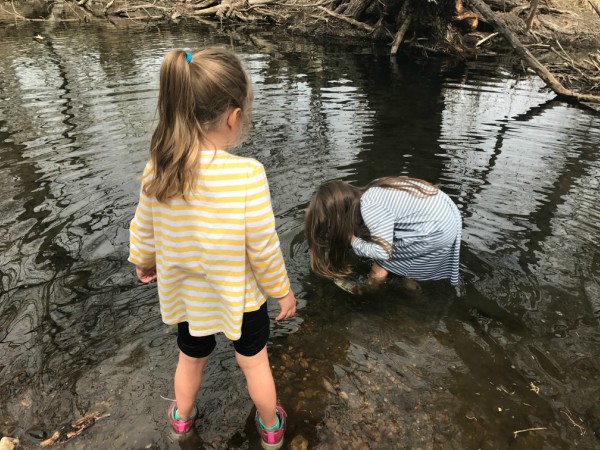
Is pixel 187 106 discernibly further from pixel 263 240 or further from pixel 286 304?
pixel 286 304

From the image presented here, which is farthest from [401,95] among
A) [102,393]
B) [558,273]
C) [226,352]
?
[102,393]

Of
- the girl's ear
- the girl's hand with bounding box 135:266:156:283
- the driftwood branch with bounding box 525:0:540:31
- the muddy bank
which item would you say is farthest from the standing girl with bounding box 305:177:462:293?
the driftwood branch with bounding box 525:0:540:31

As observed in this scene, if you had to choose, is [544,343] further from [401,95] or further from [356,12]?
[356,12]

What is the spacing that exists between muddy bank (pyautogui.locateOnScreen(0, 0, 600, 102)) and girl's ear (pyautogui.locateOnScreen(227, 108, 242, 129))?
8.55 m

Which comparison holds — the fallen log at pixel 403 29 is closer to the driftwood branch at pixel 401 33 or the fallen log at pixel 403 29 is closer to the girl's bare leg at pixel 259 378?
the driftwood branch at pixel 401 33

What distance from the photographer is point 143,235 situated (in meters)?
1.82

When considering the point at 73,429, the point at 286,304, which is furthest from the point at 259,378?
the point at 73,429

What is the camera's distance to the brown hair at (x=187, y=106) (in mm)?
1478

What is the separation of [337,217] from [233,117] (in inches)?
56.0

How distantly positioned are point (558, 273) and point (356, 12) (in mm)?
13327

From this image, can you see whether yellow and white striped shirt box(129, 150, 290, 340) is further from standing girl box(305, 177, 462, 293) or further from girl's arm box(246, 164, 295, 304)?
standing girl box(305, 177, 462, 293)

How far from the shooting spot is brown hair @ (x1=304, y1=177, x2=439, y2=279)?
2895 millimetres

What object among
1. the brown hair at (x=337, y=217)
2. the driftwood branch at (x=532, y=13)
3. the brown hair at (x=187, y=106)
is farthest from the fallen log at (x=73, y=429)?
the driftwood branch at (x=532, y=13)

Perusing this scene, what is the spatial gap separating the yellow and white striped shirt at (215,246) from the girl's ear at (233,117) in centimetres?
11
